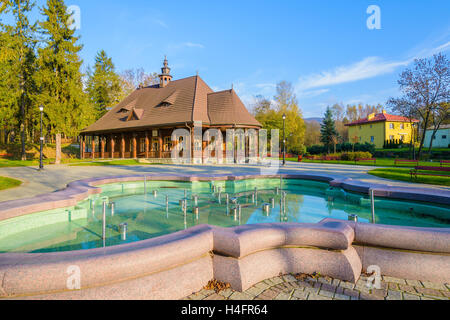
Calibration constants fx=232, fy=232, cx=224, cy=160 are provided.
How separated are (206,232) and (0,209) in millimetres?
4672

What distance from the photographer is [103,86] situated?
43.5m

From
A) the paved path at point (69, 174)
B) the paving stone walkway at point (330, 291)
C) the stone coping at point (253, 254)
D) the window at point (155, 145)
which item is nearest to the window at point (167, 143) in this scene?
the window at point (155, 145)

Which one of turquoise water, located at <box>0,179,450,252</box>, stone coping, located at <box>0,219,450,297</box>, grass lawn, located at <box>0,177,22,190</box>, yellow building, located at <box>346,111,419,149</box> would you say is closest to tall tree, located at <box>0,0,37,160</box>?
grass lawn, located at <box>0,177,22,190</box>

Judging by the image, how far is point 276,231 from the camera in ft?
11.1

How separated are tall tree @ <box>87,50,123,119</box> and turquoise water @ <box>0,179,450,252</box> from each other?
40382 mm

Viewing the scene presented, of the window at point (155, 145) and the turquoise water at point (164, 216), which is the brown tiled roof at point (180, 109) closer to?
the window at point (155, 145)

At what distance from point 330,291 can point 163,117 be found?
25490mm

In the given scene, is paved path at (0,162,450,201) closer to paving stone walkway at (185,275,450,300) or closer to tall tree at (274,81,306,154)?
paving stone walkway at (185,275,450,300)

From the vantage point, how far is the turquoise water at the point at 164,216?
4.57m

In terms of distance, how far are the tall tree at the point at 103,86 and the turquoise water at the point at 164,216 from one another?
40382 mm

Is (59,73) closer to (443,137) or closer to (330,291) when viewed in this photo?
(330,291)

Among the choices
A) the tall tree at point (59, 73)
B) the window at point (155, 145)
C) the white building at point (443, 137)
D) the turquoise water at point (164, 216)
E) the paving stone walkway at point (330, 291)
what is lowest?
the paving stone walkway at point (330, 291)

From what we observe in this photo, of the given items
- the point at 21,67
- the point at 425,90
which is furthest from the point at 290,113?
the point at 21,67
